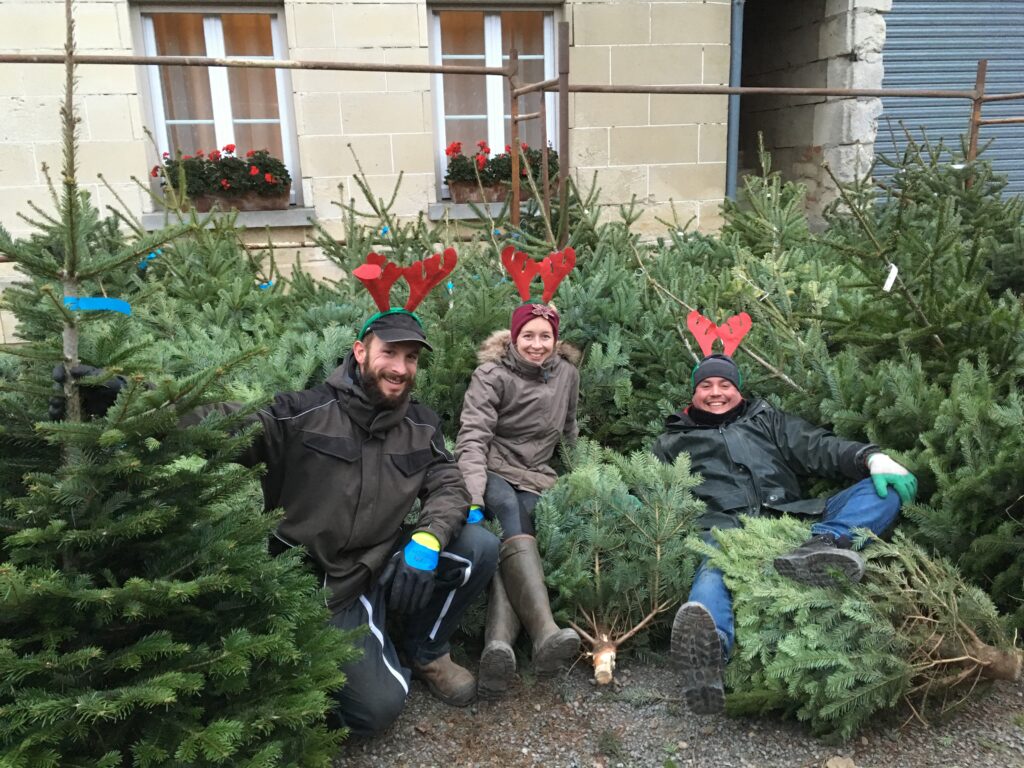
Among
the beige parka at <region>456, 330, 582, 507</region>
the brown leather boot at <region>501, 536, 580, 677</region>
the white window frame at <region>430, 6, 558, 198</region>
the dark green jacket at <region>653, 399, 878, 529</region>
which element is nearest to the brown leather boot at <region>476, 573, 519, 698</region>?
the brown leather boot at <region>501, 536, 580, 677</region>

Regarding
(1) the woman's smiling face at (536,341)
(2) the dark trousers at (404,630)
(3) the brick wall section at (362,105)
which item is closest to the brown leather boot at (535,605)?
(2) the dark trousers at (404,630)

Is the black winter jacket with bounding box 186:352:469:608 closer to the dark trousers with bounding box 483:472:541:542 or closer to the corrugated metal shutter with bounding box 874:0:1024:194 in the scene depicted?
the dark trousers with bounding box 483:472:541:542

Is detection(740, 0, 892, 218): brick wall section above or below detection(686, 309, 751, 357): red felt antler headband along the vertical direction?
above

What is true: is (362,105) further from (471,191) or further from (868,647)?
(868,647)

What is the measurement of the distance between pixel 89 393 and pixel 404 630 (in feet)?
5.10

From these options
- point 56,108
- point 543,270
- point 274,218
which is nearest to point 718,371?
point 543,270

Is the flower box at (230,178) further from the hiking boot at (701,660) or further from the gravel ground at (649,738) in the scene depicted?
the hiking boot at (701,660)

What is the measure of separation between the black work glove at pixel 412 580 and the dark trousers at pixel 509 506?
1.93 ft

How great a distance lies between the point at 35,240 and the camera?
4242 mm

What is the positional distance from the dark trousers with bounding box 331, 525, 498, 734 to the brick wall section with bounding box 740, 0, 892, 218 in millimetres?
6319

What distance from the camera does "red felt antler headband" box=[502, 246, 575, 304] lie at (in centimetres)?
416

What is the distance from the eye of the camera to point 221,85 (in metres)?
7.53

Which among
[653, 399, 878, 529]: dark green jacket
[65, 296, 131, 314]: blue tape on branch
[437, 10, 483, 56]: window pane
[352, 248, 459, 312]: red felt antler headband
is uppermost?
[437, 10, 483, 56]: window pane

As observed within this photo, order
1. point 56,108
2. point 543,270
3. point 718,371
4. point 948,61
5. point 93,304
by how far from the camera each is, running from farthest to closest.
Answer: point 948,61
point 56,108
point 543,270
point 718,371
point 93,304
